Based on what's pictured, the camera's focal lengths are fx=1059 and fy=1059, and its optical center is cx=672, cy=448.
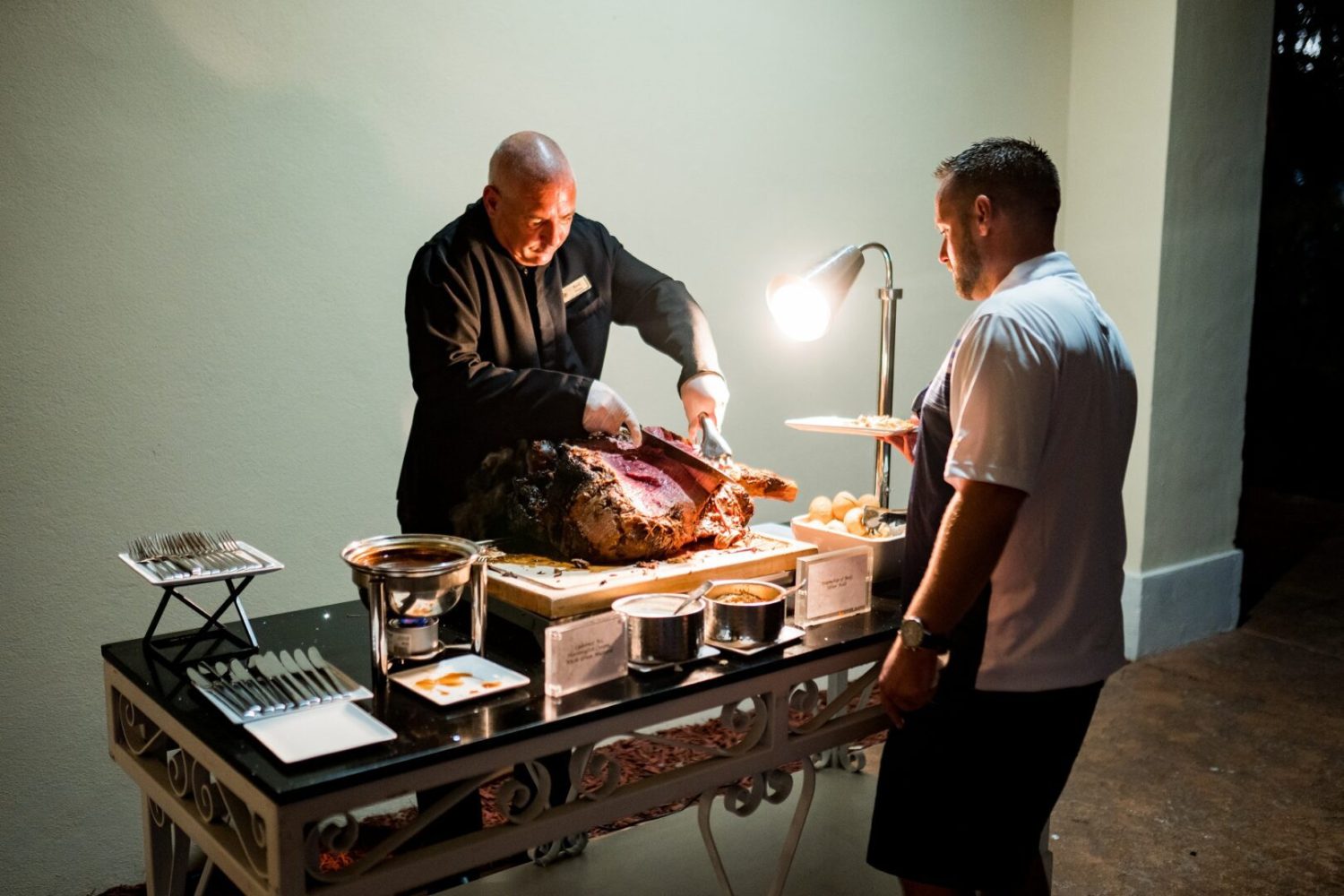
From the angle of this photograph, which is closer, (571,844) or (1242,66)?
(571,844)

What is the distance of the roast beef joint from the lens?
8.71 ft

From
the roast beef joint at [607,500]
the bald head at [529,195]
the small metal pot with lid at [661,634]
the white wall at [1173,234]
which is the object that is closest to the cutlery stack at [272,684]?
the small metal pot with lid at [661,634]

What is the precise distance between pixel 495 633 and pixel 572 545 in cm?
30

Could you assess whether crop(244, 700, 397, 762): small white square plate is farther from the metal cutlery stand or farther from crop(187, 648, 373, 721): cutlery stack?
the metal cutlery stand

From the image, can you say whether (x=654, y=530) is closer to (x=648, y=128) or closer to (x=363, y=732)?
(x=363, y=732)

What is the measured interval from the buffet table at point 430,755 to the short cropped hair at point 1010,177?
1050 millimetres

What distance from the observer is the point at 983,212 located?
7.93 feet

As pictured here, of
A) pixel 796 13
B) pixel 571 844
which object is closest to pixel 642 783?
pixel 571 844

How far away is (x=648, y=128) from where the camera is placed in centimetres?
376

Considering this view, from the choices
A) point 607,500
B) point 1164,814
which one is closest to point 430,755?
point 607,500

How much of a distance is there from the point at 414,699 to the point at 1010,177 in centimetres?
169

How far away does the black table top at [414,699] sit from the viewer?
5.83ft

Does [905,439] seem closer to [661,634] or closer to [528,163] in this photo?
[661,634]

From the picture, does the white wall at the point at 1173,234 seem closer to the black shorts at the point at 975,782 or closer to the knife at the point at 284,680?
the black shorts at the point at 975,782
